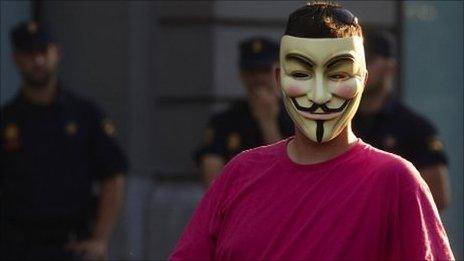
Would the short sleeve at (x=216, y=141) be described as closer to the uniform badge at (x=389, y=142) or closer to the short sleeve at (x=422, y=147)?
A: the uniform badge at (x=389, y=142)

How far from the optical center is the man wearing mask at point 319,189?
10.9ft

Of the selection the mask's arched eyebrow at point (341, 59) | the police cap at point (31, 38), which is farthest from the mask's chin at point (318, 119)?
the police cap at point (31, 38)

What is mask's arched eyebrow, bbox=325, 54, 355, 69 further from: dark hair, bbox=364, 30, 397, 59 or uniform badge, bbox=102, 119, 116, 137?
uniform badge, bbox=102, 119, 116, 137

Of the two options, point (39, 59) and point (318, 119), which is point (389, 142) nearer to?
point (39, 59)

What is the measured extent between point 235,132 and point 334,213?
3300 mm

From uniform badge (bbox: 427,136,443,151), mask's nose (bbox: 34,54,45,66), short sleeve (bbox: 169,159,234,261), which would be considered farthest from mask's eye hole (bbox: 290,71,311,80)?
mask's nose (bbox: 34,54,45,66)

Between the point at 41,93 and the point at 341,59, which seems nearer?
the point at 341,59

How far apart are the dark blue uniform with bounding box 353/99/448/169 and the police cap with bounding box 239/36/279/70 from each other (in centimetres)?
47

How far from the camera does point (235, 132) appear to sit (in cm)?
661

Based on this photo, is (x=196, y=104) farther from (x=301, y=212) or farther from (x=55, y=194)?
(x=301, y=212)

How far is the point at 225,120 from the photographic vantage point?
6.71 meters

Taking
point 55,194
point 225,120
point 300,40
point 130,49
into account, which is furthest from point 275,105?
point 300,40

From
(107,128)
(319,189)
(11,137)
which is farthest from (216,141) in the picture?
(319,189)

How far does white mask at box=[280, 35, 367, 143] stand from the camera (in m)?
3.55
